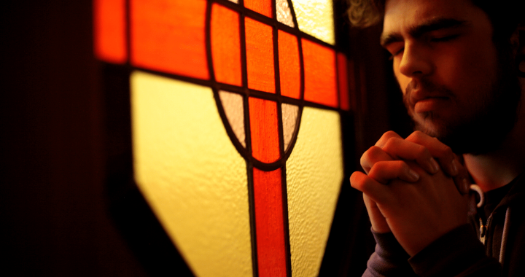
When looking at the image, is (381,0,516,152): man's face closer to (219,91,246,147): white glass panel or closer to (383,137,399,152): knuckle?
(383,137,399,152): knuckle

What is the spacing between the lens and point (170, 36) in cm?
53

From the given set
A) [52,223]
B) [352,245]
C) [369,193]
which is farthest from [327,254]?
[52,223]

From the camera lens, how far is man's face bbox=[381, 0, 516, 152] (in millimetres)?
836

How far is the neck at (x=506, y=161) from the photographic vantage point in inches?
36.5

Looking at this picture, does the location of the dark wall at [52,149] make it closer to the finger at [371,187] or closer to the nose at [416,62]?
the finger at [371,187]

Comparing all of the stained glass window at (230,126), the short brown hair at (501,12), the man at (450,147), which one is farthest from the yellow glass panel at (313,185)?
the short brown hair at (501,12)

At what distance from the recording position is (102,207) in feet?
1.39

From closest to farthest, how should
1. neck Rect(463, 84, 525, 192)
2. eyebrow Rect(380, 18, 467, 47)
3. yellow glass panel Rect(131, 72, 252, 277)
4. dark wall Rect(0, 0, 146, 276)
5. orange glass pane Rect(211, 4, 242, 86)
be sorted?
1. dark wall Rect(0, 0, 146, 276)
2. yellow glass panel Rect(131, 72, 252, 277)
3. orange glass pane Rect(211, 4, 242, 86)
4. eyebrow Rect(380, 18, 467, 47)
5. neck Rect(463, 84, 525, 192)

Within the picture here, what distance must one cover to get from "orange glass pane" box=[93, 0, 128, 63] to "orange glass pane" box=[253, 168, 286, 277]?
31cm

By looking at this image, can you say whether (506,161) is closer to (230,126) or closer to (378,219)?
(378,219)

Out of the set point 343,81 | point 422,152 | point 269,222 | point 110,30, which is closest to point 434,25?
point 343,81

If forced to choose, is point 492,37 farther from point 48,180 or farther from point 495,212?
point 48,180

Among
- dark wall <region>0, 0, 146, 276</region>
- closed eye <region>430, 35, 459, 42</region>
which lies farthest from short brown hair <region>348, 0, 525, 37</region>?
dark wall <region>0, 0, 146, 276</region>

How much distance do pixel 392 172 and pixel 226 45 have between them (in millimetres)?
371
